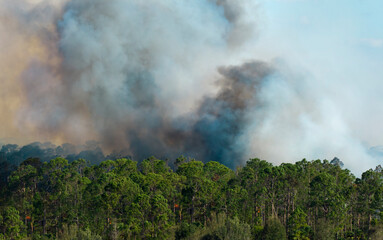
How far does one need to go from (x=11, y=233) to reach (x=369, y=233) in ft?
223

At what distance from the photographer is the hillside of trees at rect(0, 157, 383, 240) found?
267 ft

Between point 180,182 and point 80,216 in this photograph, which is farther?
point 180,182

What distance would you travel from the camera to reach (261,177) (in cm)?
9369

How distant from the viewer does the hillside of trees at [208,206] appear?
81438mm

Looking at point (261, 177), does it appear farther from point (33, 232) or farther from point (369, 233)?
point (33, 232)

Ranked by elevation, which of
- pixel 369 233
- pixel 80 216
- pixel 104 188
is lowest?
pixel 369 233

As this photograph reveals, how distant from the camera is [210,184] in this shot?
95625 mm

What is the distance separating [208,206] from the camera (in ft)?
311

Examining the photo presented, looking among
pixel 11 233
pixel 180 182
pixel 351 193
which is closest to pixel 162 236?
pixel 180 182

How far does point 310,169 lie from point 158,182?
3397 centimetres

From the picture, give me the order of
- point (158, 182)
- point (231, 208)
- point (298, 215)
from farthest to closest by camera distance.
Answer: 1. point (158, 182)
2. point (231, 208)
3. point (298, 215)

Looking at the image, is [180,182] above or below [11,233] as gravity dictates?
above

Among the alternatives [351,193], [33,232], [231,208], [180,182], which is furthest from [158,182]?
[351,193]

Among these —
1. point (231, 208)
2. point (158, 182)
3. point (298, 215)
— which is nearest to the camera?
point (298, 215)
